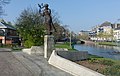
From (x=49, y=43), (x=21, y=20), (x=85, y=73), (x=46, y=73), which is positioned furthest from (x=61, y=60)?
(x=21, y=20)

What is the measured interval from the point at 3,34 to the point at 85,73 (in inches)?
2816

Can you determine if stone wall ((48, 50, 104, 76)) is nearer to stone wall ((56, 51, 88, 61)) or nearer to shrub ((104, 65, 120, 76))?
shrub ((104, 65, 120, 76))

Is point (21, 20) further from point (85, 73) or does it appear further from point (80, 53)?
point (85, 73)

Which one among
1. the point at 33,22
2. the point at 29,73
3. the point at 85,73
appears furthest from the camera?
the point at 33,22

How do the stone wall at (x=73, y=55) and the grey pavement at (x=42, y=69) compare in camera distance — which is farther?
the stone wall at (x=73, y=55)

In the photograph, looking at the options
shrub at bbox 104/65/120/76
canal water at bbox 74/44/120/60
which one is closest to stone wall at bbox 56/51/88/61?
shrub at bbox 104/65/120/76

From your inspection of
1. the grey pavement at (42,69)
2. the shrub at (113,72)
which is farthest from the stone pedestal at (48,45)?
→ the shrub at (113,72)

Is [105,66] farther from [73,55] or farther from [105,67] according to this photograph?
[73,55]

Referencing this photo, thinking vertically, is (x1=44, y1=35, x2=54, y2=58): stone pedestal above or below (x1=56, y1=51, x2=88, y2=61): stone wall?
above

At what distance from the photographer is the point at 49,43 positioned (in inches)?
886

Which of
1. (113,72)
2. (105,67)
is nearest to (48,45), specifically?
(105,67)

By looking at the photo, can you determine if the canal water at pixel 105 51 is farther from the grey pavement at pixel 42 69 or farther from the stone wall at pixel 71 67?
the stone wall at pixel 71 67

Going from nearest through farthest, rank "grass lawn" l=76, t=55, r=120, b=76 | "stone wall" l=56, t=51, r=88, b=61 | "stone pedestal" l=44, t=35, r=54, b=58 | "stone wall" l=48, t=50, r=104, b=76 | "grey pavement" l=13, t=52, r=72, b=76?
"stone wall" l=48, t=50, r=104, b=76, "grass lawn" l=76, t=55, r=120, b=76, "grey pavement" l=13, t=52, r=72, b=76, "stone wall" l=56, t=51, r=88, b=61, "stone pedestal" l=44, t=35, r=54, b=58

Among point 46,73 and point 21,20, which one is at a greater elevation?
point 21,20
